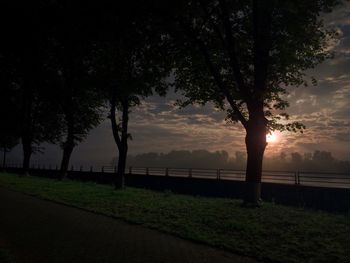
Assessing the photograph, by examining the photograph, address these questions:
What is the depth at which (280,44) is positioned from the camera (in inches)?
733

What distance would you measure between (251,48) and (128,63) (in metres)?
8.93

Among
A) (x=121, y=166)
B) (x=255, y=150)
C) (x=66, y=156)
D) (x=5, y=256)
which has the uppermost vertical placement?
(x=255, y=150)

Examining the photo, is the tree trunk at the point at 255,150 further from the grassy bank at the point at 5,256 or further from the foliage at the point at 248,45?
the grassy bank at the point at 5,256

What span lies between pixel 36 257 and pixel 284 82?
17.0 meters

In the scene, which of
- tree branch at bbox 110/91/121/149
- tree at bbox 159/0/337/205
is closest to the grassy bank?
tree at bbox 159/0/337/205

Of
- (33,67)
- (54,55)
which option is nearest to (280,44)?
(54,55)

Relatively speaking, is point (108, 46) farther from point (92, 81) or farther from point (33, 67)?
point (33, 67)

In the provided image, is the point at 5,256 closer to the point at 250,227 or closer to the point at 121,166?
the point at 250,227

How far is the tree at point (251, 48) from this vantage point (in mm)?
18047

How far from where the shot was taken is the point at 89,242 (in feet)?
31.4

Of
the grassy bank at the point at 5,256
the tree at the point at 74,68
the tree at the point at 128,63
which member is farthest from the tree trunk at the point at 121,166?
the grassy bank at the point at 5,256

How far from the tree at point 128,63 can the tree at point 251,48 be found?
1.26 m

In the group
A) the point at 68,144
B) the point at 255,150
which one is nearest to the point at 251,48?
the point at 255,150

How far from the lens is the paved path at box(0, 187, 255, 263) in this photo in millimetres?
8266
